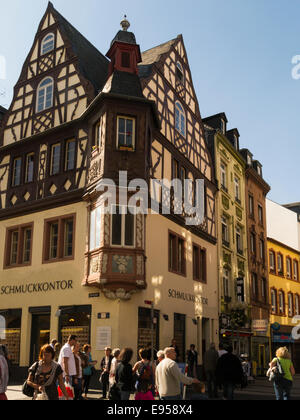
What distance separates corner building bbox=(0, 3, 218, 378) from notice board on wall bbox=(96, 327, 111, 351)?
0.12ft

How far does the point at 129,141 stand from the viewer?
769 inches

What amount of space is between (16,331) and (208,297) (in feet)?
33.2

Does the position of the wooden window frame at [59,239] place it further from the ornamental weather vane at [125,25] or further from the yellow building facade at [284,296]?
the yellow building facade at [284,296]

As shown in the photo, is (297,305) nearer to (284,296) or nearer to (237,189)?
(284,296)

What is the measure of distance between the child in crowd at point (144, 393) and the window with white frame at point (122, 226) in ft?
30.5

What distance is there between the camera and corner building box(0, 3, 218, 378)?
1830 centimetres

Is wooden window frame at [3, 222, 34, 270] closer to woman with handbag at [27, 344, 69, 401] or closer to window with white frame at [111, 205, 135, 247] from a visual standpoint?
window with white frame at [111, 205, 135, 247]

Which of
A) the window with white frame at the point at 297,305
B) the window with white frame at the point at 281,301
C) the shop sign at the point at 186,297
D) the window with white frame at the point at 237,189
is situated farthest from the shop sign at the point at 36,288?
the window with white frame at the point at 297,305

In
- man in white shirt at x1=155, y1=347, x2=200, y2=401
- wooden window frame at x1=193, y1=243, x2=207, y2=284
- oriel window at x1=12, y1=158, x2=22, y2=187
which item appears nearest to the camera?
man in white shirt at x1=155, y1=347, x2=200, y2=401

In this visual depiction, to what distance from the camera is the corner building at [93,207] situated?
1830cm

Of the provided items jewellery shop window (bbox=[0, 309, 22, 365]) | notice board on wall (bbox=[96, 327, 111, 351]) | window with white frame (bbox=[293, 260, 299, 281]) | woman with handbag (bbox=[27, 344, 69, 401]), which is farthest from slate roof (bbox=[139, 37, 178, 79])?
window with white frame (bbox=[293, 260, 299, 281])

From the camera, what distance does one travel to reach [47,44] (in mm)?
23594

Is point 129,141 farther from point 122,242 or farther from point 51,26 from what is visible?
point 51,26
